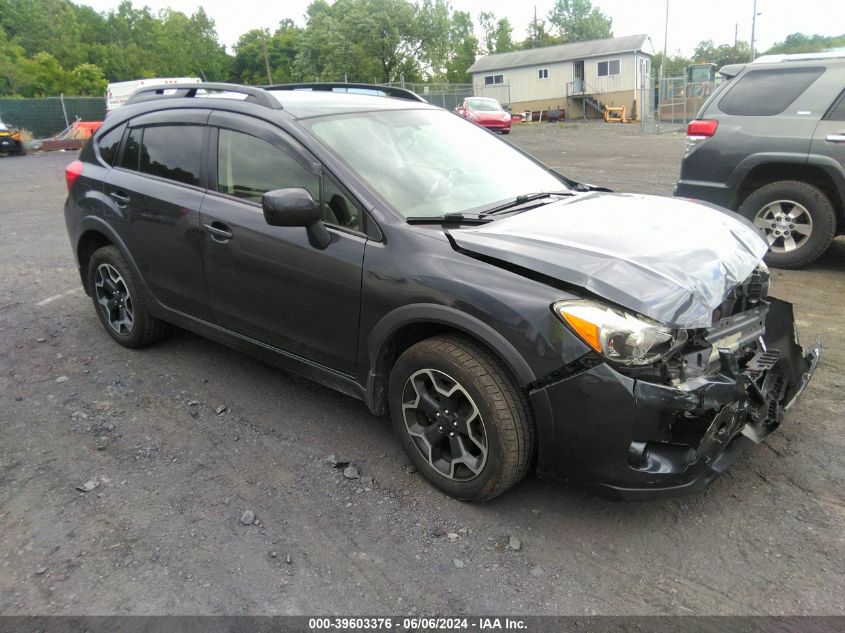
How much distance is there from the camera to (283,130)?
3430 millimetres

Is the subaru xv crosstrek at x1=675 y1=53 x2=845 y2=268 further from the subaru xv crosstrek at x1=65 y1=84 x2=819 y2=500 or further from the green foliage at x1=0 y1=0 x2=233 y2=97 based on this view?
the green foliage at x1=0 y1=0 x2=233 y2=97

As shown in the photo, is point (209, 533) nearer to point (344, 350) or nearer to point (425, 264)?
point (344, 350)

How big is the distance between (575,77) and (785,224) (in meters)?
42.9

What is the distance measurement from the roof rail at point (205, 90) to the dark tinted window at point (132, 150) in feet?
0.90

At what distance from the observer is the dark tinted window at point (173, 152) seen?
155 inches

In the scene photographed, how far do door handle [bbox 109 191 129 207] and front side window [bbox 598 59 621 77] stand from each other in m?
44.9

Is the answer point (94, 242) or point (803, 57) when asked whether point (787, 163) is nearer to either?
point (803, 57)

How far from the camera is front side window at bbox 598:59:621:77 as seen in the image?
4362 cm

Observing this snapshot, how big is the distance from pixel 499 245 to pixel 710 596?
160cm

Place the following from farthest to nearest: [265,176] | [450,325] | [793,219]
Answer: [793,219], [265,176], [450,325]

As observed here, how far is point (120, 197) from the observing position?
438 centimetres

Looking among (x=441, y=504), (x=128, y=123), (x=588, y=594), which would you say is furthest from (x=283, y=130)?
(x=588, y=594)

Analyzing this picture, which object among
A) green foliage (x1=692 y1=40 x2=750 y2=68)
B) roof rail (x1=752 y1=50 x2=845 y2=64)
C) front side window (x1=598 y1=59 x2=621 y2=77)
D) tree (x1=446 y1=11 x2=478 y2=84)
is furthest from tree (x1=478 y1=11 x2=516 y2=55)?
roof rail (x1=752 y1=50 x2=845 y2=64)

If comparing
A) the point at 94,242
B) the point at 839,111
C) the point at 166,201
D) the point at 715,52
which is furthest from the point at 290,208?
the point at 715,52
